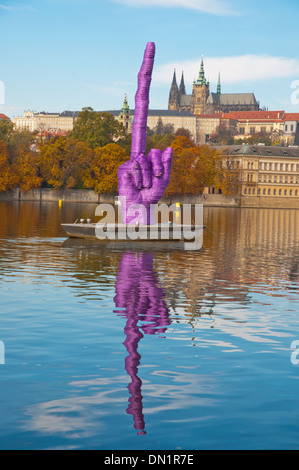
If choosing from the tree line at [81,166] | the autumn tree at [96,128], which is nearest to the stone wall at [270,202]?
the tree line at [81,166]

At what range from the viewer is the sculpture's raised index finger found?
52500 mm

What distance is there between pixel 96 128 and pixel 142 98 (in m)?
108

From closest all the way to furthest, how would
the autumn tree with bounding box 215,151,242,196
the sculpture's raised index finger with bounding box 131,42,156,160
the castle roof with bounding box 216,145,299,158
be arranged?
the sculpture's raised index finger with bounding box 131,42,156,160
the autumn tree with bounding box 215,151,242,196
the castle roof with bounding box 216,145,299,158

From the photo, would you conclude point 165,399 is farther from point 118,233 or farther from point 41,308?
point 118,233

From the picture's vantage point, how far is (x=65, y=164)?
134 m

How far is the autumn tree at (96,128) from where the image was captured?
15800 centimetres

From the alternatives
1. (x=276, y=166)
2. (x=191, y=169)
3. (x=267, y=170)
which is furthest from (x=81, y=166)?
(x=276, y=166)

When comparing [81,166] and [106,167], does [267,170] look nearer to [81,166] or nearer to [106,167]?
[106,167]

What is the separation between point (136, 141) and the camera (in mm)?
53219

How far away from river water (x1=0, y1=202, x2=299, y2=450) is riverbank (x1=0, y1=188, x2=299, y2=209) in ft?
334

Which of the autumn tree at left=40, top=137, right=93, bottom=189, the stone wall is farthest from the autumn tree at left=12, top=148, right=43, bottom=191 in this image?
the stone wall

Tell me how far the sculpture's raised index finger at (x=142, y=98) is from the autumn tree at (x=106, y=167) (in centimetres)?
7842

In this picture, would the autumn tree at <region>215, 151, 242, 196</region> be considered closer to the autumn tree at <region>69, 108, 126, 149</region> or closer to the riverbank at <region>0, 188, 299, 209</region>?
the riverbank at <region>0, 188, 299, 209</region>
